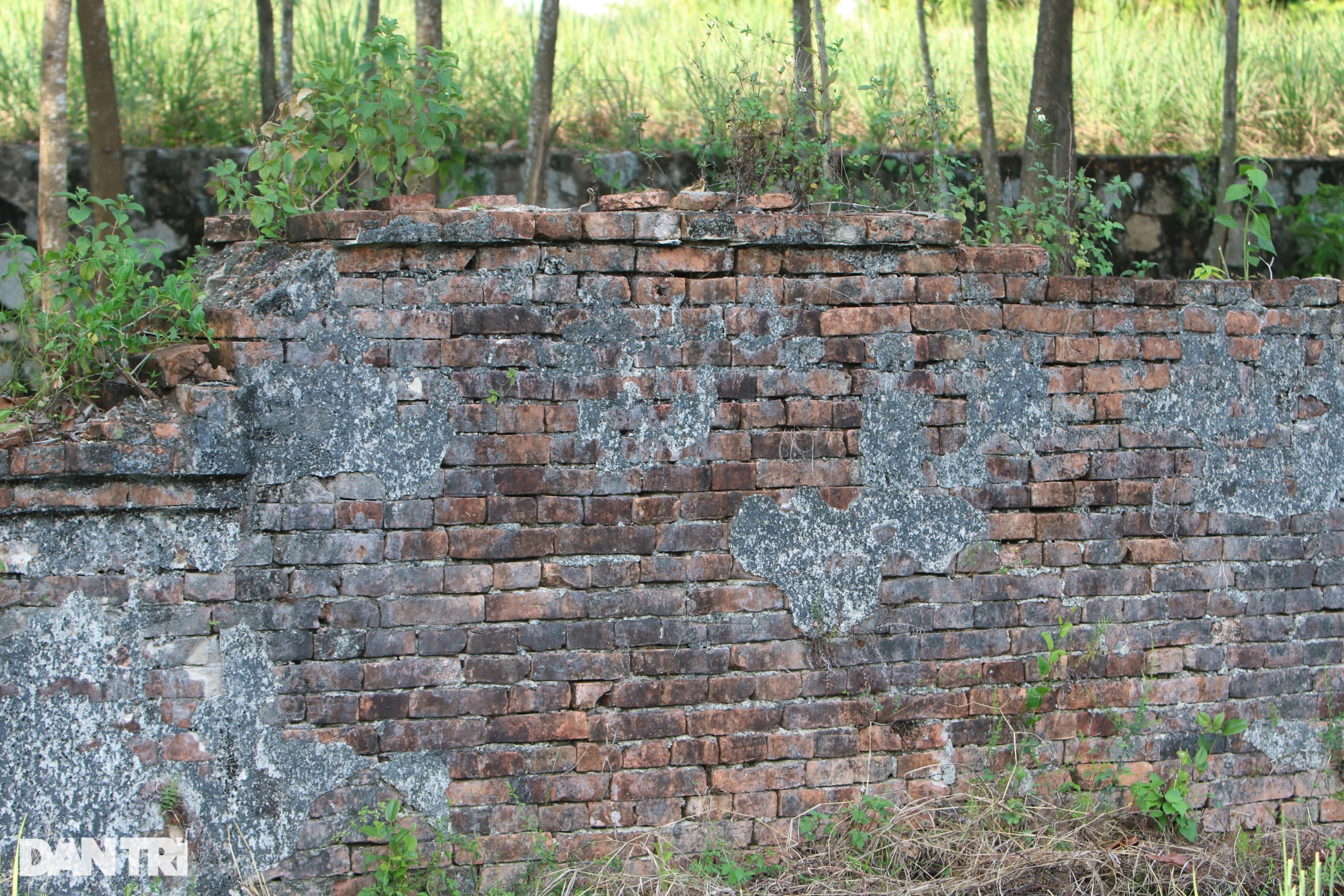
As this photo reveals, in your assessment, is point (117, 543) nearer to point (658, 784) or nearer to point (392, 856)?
point (392, 856)

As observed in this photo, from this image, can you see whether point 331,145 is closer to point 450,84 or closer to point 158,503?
point 450,84

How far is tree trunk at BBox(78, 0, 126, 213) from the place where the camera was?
166 inches

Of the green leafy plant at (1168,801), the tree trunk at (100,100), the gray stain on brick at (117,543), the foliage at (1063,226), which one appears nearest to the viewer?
the gray stain on brick at (117,543)

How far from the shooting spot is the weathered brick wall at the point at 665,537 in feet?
8.42

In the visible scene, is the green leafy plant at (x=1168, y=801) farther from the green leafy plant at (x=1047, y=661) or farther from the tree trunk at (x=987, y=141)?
the tree trunk at (x=987, y=141)

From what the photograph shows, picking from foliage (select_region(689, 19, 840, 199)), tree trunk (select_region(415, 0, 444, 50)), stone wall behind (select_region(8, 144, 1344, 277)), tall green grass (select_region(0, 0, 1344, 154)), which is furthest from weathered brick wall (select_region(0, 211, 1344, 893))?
tall green grass (select_region(0, 0, 1344, 154))

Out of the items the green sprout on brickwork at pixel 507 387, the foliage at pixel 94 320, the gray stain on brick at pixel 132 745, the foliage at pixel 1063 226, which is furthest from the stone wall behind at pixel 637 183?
the gray stain on brick at pixel 132 745

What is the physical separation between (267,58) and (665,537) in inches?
178

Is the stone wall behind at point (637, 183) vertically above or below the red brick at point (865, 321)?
above

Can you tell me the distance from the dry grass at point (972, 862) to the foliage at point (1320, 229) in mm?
3959

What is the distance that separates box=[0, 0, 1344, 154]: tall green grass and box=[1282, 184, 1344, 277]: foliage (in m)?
0.59

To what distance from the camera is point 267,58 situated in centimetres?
567

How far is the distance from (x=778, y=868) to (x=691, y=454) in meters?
1.21

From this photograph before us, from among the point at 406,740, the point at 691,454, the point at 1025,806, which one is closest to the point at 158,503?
the point at 406,740
